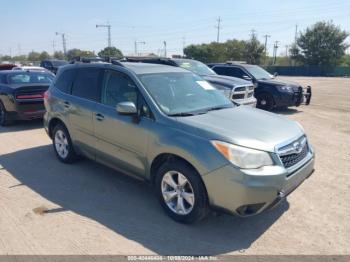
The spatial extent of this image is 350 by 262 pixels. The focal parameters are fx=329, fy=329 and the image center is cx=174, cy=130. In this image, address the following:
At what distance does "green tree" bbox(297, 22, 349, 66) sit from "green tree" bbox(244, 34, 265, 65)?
443 inches

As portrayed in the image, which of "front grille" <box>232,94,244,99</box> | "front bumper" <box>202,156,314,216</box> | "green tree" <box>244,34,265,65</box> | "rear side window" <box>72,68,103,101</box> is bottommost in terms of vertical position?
"front bumper" <box>202,156,314,216</box>

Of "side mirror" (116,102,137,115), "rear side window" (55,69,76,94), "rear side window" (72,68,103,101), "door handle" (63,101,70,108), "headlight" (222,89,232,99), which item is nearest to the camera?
"side mirror" (116,102,137,115)

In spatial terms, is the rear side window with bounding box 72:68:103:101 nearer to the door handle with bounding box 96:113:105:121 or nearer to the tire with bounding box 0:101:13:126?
the door handle with bounding box 96:113:105:121

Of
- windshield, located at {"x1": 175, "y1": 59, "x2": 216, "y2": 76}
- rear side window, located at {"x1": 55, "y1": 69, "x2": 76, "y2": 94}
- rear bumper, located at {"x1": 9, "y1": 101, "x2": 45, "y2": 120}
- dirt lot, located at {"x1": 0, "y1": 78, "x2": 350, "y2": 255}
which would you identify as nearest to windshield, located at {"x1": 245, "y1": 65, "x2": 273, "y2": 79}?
windshield, located at {"x1": 175, "y1": 59, "x2": 216, "y2": 76}

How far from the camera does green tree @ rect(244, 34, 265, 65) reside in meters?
73.0

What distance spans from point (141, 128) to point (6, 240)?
1.94 meters

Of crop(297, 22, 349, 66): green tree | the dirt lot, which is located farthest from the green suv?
crop(297, 22, 349, 66): green tree

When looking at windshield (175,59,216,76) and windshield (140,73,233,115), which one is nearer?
windshield (140,73,233,115)

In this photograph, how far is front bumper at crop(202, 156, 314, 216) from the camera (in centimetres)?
328

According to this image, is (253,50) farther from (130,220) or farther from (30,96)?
(130,220)

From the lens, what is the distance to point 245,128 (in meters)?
3.79

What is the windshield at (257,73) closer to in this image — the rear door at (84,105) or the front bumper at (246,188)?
the rear door at (84,105)

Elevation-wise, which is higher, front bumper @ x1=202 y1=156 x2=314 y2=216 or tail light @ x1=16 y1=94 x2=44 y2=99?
tail light @ x1=16 y1=94 x2=44 y2=99

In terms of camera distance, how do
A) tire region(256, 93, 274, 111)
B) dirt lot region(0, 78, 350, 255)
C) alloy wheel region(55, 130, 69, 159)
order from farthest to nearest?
tire region(256, 93, 274, 111) → alloy wheel region(55, 130, 69, 159) → dirt lot region(0, 78, 350, 255)
